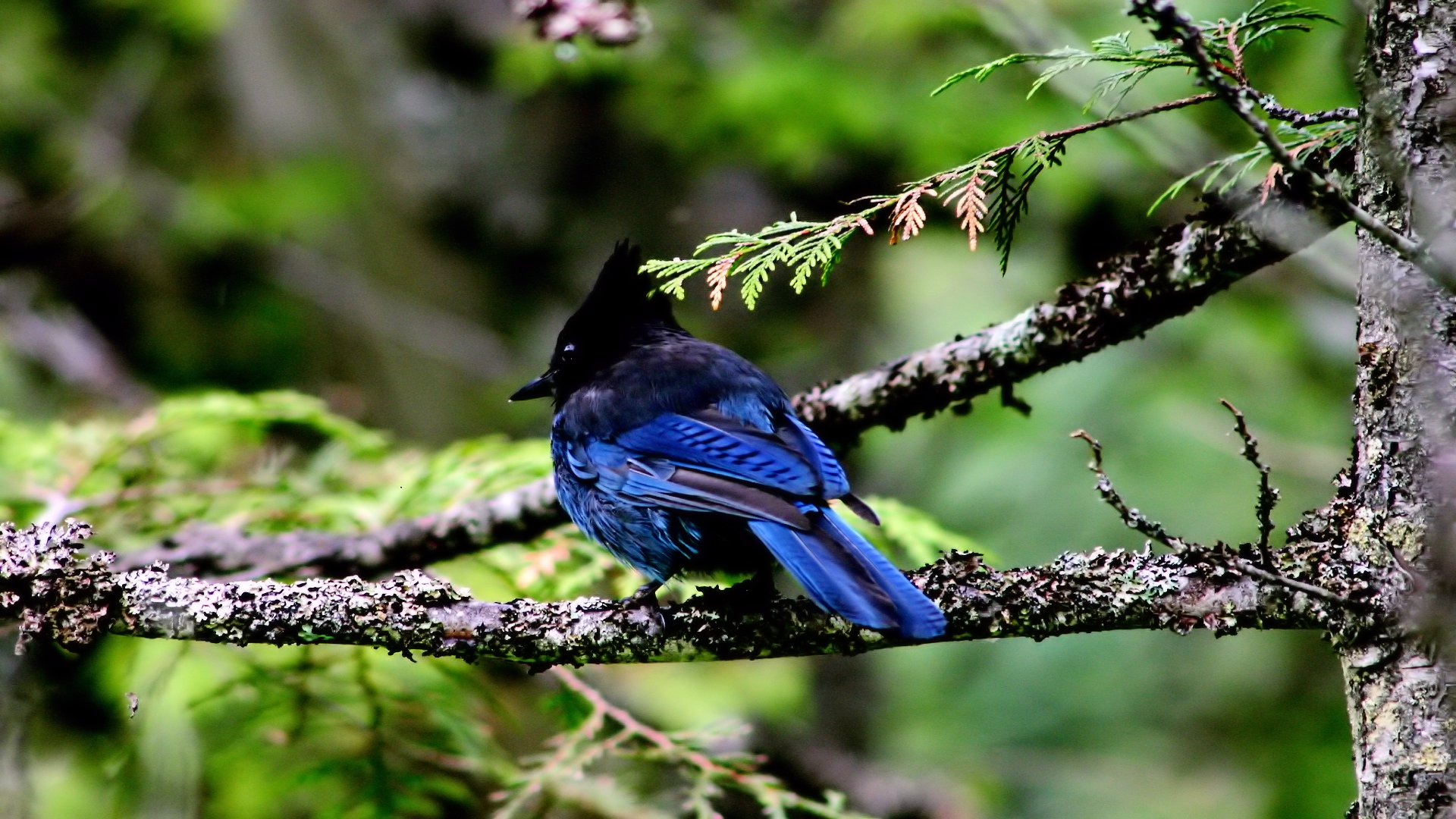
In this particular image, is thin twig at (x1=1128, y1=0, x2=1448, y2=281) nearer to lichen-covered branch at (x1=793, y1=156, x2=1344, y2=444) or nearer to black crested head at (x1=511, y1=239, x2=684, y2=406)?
lichen-covered branch at (x1=793, y1=156, x2=1344, y2=444)

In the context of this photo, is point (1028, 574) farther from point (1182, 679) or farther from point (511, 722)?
point (1182, 679)

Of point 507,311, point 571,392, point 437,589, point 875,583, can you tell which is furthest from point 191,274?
point 875,583

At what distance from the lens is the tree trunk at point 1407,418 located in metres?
1.69

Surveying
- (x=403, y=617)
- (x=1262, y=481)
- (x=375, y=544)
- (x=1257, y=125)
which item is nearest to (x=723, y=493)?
(x=403, y=617)

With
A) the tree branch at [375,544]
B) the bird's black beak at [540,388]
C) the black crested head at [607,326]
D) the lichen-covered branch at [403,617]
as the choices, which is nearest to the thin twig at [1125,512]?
the lichen-covered branch at [403,617]

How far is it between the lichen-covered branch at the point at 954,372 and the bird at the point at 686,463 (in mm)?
176

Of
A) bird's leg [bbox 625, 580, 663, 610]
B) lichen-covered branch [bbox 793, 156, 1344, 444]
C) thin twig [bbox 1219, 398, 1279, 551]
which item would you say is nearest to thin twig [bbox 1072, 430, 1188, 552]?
thin twig [bbox 1219, 398, 1279, 551]

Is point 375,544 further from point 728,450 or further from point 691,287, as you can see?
point 691,287

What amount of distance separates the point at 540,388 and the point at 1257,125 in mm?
2436

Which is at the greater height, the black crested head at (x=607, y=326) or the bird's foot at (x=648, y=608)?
the black crested head at (x=607, y=326)

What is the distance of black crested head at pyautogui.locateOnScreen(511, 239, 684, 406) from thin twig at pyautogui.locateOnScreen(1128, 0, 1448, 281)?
6.97ft

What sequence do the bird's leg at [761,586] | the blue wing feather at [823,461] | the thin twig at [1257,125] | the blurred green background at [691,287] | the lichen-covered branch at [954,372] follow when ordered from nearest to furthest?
the thin twig at [1257,125], the lichen-covered branch at [954,372], the bird's leg at [761,586], the blue wing feather at [823,461], the blurred green background at [691,287]

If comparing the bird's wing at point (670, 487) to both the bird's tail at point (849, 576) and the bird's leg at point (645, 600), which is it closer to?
the bird's tail at point (849, 576)

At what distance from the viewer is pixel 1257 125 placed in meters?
1.50
